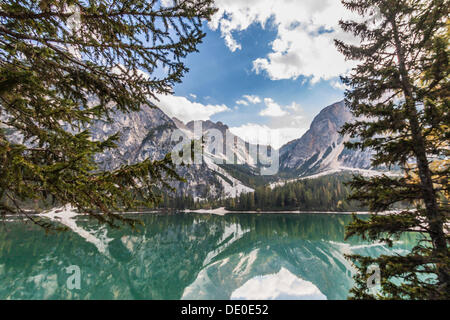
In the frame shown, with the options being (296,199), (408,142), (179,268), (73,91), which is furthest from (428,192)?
(296,199)

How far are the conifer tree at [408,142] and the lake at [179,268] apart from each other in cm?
1498

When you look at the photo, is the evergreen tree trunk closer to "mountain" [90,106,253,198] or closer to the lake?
the lake

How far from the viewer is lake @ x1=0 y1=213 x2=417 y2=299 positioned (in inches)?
733

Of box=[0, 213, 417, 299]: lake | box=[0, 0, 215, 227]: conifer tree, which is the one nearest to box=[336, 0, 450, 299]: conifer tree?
box=[0, 0, 215, 227]: conifer tree

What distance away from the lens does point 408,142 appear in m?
4.59

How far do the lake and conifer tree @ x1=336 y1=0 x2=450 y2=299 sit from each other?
15.0 metres

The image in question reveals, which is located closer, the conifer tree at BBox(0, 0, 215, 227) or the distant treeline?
the conifer tree at BBox(0, 0, 215, 227)

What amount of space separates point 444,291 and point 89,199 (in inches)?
250

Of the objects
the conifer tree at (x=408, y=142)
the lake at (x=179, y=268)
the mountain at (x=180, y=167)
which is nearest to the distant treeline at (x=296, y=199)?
the mountain at (x=180, y=167)

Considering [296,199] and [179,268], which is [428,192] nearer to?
[179,268]

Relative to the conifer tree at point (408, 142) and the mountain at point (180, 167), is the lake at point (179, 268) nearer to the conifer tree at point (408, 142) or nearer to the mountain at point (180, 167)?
the conifer tree at point (408, 142)

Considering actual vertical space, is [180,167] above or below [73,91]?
above

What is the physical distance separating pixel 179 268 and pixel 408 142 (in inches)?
1058

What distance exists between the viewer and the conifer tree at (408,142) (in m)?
4.00
